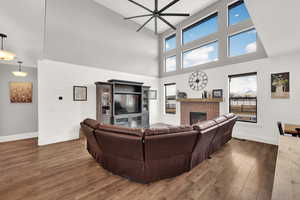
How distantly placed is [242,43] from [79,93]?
6081 mm

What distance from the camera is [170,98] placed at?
6762 millimetres

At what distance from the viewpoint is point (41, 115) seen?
374 centimetres

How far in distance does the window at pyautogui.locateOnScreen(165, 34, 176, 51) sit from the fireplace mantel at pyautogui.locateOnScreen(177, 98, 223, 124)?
9.94 ft

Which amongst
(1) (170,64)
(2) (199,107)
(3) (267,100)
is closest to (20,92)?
(1) (170,64)

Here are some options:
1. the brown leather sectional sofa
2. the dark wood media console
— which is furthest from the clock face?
the brown leather sectional sofa

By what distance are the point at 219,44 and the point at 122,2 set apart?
4.14 meters

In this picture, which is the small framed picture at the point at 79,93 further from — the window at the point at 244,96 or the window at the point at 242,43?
the window at the point at 242,43

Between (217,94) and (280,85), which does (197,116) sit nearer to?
(217,94)

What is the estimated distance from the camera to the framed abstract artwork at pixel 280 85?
3.45 m

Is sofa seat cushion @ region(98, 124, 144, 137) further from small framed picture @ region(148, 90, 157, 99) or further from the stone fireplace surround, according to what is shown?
small framed picture @ region(148, 90, 157, 99)

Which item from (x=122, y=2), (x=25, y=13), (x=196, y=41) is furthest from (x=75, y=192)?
(x=196, y=41)

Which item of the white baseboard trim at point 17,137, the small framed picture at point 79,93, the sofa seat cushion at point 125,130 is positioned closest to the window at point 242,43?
the sofa seat cushion at point 125,130

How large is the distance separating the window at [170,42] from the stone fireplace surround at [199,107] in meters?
3.09

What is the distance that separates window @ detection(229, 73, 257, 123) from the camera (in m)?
4.15
